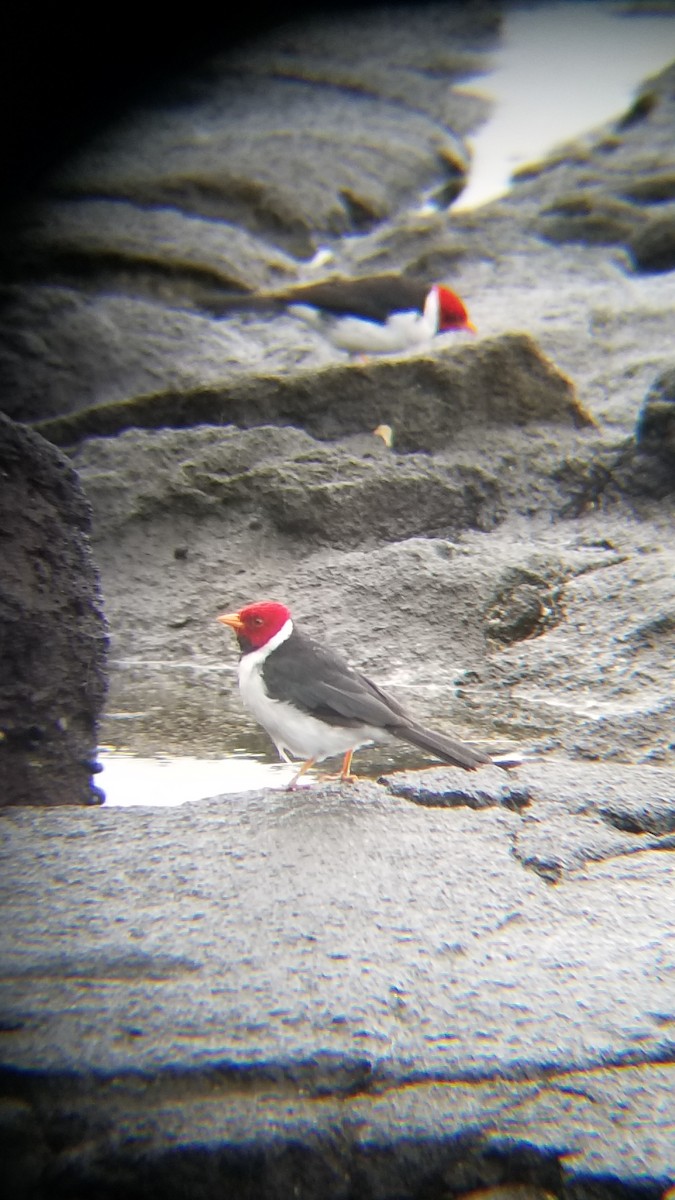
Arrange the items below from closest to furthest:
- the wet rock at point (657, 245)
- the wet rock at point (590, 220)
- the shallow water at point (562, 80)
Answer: the wet rock at point (657, 245), the wet rock at point (590, 220), the shallow water at point (562, 80)

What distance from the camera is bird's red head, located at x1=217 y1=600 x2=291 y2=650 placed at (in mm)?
3488

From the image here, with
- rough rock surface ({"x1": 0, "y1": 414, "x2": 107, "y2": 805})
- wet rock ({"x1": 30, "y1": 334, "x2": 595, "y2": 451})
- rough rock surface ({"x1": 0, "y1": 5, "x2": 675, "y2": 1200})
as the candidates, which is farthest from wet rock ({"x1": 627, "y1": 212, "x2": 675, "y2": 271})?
rough rock surface ({"x1": 0, "y1": 414, "x2": 107, "y2": 805})

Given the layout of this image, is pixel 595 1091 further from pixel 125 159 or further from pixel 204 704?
pixel 125 159

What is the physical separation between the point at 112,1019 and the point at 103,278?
6.59 metres

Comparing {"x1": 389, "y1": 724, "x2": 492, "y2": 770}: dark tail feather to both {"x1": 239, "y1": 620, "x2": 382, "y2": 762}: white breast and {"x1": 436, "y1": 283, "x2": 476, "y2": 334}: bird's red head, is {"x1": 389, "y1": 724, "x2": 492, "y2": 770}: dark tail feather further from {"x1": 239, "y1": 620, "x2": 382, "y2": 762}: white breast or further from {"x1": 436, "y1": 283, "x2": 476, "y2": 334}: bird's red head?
{"x1": 436, "y1": 283, "x2": 476, "y2": 334}: bird's red head

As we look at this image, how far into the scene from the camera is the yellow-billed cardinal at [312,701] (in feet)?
10.9

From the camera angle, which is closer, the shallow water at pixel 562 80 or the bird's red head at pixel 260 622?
the bird's red head at pixel 260 622

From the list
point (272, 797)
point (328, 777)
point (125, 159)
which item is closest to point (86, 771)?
point (272, 797)

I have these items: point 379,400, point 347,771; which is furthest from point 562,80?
point 347,771

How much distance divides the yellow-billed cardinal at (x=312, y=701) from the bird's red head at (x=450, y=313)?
14.1ft

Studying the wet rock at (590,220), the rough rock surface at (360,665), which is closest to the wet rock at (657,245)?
the rough rock surface at (360,665)

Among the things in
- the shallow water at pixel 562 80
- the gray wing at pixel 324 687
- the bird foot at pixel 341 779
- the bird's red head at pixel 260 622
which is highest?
the shallow water at pixel 562 80

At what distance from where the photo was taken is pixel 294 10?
39.4 ft

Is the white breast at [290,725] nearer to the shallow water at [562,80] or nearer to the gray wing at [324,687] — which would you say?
the gray wing at [324,687]
